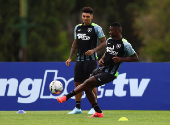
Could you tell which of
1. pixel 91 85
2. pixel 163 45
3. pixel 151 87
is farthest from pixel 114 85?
pixel 163 45

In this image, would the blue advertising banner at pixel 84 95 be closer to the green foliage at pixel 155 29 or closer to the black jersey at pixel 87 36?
the black jersey at pixel 87 36

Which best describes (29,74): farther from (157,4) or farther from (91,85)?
(157,4)

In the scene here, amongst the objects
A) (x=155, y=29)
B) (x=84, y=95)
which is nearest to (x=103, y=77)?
(x=84, y=95)

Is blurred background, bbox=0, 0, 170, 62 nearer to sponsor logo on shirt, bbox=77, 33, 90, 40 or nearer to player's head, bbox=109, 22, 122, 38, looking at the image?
sponsor logo on shirt, bbox=77, 33, 90, 40

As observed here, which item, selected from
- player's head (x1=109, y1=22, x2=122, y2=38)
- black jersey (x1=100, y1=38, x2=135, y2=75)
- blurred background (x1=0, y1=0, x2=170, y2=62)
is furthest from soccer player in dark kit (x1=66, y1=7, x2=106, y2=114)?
blurred background (x1=0, y1=0, x2=170, y2=62)

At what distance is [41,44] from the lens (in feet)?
124

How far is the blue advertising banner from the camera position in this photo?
14.1m

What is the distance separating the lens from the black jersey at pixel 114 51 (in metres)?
10.5

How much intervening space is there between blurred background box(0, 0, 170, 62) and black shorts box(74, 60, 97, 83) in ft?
68.7

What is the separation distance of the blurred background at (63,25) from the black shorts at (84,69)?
2095cm

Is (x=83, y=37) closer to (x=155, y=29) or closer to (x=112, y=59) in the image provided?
(x=112, y=59)

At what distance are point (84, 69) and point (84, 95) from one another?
234 cm

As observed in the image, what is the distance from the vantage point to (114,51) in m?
10.5

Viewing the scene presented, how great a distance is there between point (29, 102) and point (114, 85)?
2.29 meters
